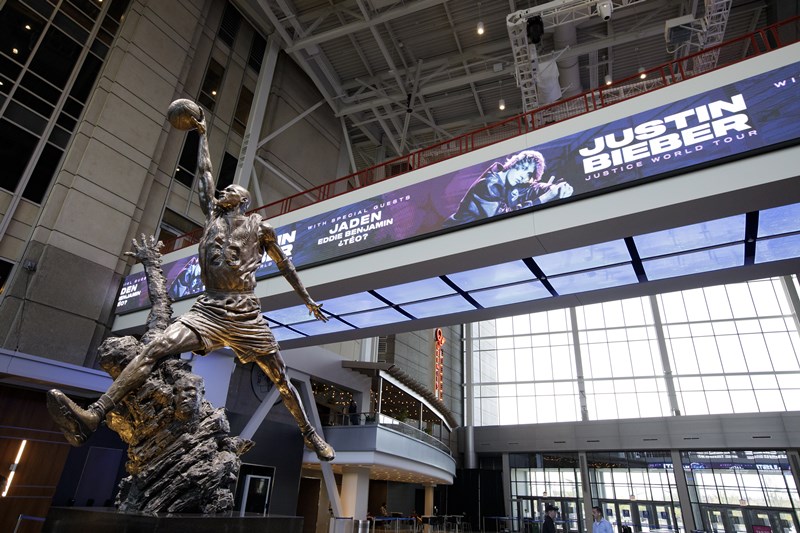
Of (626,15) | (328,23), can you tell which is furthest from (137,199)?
(626,15)

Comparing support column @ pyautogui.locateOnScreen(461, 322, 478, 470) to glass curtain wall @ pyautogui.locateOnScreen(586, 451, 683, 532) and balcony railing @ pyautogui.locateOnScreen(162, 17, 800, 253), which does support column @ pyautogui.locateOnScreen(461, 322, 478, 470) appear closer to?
glass curtain wall @ pyautogui.locateOnScreen(586, 451, 683, 532)

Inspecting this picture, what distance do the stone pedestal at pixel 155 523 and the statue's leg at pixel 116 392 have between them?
59 centimetres

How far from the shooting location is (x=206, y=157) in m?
4.18

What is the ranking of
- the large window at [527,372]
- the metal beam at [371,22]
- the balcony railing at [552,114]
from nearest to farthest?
the balcony railing at [552,114]
the metal beam at [371,22]
the large window at [527,372]

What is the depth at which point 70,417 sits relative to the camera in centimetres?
259

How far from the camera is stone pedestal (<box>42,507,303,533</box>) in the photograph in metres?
2.78

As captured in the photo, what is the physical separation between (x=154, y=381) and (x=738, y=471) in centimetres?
2884

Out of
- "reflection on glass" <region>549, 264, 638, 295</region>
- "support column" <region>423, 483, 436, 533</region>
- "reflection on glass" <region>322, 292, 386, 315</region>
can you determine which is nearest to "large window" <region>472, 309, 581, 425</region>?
"support column" <region>423, 483, 436, 533</region>

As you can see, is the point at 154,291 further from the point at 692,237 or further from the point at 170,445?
the point at 692,237

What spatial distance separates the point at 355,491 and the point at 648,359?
20.7 m

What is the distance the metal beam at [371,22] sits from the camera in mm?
17625

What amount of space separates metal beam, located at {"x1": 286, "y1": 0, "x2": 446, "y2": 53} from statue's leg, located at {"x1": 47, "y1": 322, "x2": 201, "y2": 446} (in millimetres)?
17627

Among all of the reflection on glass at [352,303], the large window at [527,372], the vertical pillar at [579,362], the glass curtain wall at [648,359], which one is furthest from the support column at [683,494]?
the reflection on glass at [352,303]

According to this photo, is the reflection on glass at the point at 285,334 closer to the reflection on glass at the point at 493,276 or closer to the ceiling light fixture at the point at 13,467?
the reflection on glass at the point at 493,276
